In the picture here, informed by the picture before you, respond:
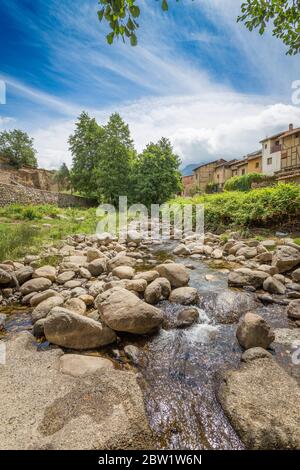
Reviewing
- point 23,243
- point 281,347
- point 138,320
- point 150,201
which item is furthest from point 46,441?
point 150,201

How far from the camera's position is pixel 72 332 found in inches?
103

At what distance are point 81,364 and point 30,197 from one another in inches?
701

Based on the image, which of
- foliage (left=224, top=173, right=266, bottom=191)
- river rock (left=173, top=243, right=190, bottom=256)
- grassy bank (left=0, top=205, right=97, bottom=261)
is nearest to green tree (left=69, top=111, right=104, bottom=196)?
grassy bank (left=0, top=205, right=97, bottom=261)

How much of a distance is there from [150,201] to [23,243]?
14933mm

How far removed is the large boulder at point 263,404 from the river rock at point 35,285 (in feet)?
11.6

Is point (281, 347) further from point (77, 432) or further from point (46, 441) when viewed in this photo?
point (46, 441)

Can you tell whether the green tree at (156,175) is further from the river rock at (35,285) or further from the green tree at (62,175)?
the green tree at (62,175)

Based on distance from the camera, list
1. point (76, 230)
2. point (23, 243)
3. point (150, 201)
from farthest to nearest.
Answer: point (150, 201), point (76, 230), point (23, 243)

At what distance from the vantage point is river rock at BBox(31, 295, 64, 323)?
3.16m

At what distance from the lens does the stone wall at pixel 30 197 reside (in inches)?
596

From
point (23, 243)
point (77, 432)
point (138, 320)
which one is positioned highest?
point (23, 243)

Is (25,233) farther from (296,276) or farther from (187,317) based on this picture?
(296,276)

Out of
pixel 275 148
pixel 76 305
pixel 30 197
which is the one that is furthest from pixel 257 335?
pixel 275 148
